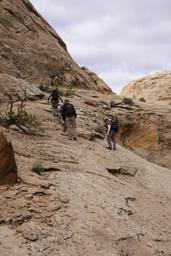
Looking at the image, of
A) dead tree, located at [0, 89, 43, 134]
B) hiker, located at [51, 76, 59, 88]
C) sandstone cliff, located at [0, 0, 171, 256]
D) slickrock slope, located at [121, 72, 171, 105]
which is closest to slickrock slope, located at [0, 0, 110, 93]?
sandstone cliff, located at [0, 0, 171, 256]

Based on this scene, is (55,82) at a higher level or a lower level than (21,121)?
higher

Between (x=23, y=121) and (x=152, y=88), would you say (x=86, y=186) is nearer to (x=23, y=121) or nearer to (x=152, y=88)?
(x=23, y=121)

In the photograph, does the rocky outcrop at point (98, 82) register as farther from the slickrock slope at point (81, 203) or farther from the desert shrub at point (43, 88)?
the slickrock slope at point (81, 203)

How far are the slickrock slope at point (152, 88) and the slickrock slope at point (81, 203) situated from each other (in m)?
26.2

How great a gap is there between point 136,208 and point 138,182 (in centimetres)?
307

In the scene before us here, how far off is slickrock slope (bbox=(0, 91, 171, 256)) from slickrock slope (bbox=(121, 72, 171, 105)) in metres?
26.2

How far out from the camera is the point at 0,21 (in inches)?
1196

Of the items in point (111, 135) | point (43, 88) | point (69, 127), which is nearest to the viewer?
point (69, 127)

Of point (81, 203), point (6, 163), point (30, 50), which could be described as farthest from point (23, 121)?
point (30, 50)

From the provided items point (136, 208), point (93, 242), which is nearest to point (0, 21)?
point (136, 208)

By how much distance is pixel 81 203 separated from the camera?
14.2 metres

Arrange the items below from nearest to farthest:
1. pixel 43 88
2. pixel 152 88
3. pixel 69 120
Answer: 1. pixel 69 120
2. pixel 43 88
3. pixel 152 88

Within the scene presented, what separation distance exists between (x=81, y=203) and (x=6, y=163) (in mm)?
2292

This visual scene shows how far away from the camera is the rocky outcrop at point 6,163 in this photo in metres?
13.5
